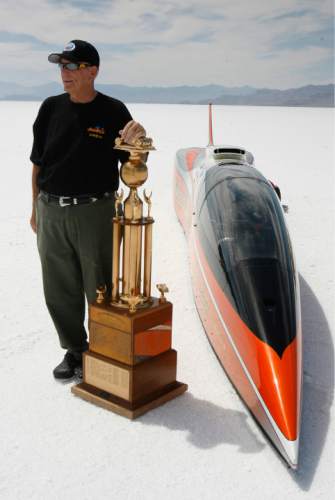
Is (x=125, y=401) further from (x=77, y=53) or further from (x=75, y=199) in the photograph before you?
(x=77, y=53)


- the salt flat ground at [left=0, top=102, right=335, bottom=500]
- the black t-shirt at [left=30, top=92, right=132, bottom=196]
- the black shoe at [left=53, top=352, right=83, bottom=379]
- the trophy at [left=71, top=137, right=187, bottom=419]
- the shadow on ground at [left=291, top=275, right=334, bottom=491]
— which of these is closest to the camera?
the salt flat ground at [left=0, top=102, right=335, bottom=500]

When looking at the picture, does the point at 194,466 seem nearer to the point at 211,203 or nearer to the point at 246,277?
the point at 246,277

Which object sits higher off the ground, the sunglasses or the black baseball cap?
the black baseball cap

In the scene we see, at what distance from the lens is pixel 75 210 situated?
3.93 metres

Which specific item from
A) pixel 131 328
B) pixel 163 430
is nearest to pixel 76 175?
pixel 131 328

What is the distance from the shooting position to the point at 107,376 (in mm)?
3918

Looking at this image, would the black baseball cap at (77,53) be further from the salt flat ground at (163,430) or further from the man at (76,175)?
the salt flat ground at (163,430)

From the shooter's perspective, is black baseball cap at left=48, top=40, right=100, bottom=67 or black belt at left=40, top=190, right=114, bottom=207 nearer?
black baseball cap at left=48, top=40, right=100, bottom=67

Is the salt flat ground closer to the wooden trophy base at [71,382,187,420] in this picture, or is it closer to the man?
the wooden trophy base at [71,382,187,420]

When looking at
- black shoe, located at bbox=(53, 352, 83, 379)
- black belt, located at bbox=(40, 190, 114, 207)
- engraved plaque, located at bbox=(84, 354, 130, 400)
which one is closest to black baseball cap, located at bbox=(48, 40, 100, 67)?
black belt, located at bbox=(40, 190, 114, 207)

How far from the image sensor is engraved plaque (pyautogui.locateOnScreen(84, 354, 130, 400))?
12.5 ft

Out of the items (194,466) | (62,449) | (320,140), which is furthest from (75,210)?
(320,140)

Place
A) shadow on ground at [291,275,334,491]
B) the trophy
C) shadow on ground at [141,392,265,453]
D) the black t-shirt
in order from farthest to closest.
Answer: the black t-shirt → the trophy → shadow on ground at [141,392,265,453] → shadow on ground at [291,275,334,491]

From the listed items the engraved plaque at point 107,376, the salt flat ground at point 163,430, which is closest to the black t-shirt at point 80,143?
the engraved plaque at point 107,376
